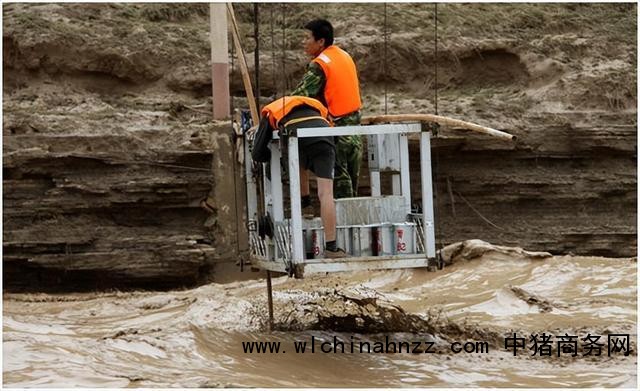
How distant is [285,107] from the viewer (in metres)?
7.16

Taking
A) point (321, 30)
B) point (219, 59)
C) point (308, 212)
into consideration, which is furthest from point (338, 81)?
point (219, 59)

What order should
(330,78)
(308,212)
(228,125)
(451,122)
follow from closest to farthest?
(451,122) → (330,78) → (308,212) → (228,125)

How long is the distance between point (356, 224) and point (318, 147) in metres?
0.65

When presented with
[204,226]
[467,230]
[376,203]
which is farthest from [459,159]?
[376,203]

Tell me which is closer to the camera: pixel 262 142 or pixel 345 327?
pixel 262 142

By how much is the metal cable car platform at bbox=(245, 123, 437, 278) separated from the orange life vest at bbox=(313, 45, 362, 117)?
0.43 m

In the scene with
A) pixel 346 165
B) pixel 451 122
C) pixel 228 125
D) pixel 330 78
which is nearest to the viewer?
pixel 451 122

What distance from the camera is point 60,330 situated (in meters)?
8.62

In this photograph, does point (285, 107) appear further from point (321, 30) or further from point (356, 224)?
point (356, 224)

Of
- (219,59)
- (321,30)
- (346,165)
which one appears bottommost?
(346,165)

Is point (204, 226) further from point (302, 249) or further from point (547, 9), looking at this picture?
point (547, 9)

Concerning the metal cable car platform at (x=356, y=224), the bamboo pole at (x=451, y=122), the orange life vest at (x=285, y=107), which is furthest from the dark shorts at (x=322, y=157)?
the bamboo pole at (x=451, y=122)

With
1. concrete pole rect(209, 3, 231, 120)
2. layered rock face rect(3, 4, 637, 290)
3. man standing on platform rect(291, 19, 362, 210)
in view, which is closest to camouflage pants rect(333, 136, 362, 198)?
man standing on platform rect(291, 19, 362, 210)

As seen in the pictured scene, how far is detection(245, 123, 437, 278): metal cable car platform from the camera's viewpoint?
707cm
